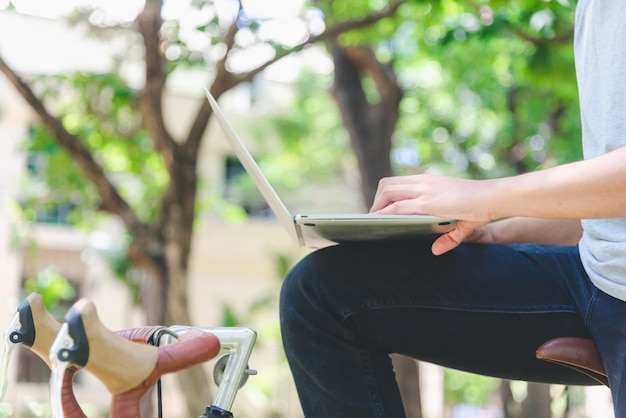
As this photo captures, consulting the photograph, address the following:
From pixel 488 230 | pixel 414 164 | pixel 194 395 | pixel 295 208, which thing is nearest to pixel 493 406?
pixel 295 208

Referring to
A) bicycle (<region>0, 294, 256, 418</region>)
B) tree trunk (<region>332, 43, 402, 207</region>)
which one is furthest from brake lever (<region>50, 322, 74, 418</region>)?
tree trunk (<region>332, 43, 402, 207</region>)

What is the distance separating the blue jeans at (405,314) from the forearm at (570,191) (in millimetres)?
186

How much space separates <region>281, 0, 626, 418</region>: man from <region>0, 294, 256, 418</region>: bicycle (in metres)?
0.18

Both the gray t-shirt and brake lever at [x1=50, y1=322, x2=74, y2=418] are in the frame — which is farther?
the gray t-shirt

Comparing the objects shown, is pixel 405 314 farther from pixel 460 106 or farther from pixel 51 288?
pixel 460 106

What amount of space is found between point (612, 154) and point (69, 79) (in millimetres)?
6070

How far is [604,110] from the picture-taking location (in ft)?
4.72

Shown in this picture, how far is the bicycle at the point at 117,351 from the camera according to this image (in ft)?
3.07

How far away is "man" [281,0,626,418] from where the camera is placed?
1.37 meters

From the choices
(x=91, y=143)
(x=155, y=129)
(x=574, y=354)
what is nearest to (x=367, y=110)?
(x=155, y=129)

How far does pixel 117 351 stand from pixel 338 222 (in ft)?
1.42

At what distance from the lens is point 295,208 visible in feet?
49.7

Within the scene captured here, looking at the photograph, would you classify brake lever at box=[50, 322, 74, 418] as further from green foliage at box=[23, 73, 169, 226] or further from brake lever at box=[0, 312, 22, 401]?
green foliage at box=[23, 73, 169, 226]

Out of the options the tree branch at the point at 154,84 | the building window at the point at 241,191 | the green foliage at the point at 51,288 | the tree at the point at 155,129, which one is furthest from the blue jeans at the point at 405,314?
the building window at the point at 241,191
